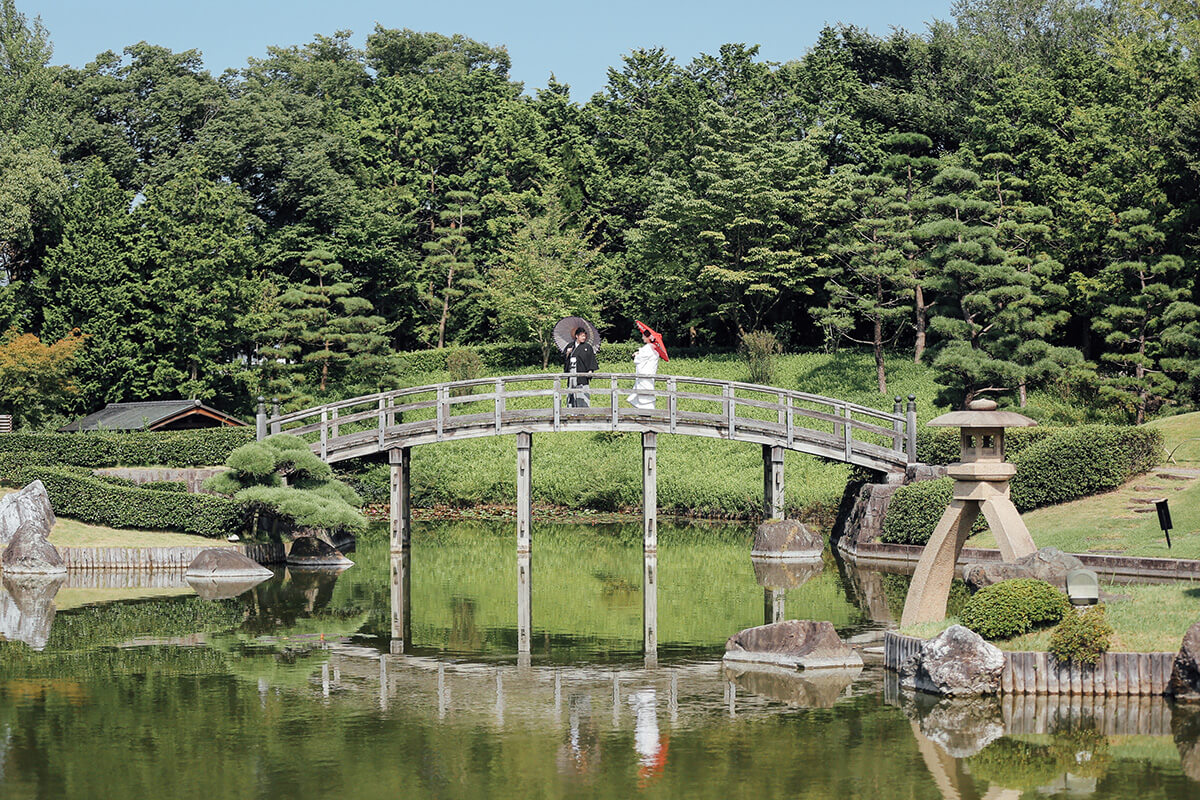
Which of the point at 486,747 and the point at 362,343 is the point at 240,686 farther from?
the point at 362,343

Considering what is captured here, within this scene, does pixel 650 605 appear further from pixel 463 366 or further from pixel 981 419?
pixel 463 366

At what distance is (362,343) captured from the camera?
151 ft

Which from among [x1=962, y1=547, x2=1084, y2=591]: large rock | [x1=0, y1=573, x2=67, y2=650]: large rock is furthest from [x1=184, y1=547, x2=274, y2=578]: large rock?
[x1=962, y1=547, x2=1084, y2=591]: large rock

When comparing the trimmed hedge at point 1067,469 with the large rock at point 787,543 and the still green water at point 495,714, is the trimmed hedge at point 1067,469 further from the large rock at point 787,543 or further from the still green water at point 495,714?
the still green water at point 495,714

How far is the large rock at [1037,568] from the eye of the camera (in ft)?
58.6

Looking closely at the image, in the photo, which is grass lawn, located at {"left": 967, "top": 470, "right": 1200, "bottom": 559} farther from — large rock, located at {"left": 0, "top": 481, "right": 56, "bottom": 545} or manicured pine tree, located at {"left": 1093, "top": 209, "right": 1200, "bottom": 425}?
large rock, located at {"left": 0, "top": 481, "right": 56, "bottom": 545}

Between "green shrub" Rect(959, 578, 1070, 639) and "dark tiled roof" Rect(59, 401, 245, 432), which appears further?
"dark tiled roof" Rect(59, 401, 245, 432)

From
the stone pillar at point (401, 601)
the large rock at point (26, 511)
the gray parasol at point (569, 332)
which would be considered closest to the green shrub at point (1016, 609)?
the stone pillar at point (401, 601)

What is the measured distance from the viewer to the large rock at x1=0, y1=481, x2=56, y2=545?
28.9 meters

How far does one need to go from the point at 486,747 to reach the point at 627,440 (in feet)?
97.4

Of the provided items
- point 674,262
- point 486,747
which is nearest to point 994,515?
point 486,747

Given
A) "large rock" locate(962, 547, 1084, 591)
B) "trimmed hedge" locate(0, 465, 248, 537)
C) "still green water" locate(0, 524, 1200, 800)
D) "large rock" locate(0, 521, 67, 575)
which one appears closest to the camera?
"still green water" locate(0, 524, 1200, 800)

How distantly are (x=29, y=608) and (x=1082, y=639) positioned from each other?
60.0 feet

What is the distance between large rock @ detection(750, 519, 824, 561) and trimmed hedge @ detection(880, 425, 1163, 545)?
2.29 meters
